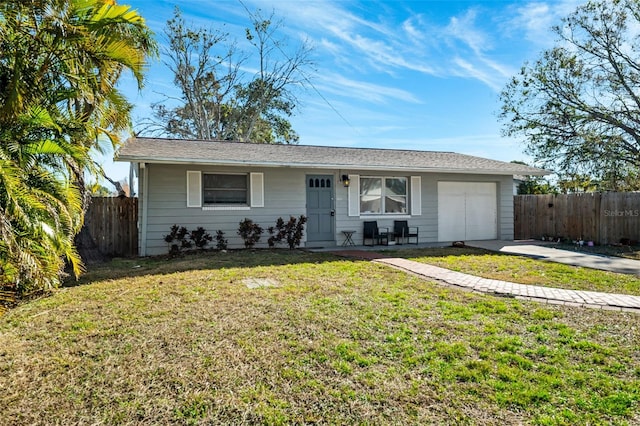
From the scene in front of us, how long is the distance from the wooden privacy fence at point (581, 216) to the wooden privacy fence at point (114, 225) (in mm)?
13148

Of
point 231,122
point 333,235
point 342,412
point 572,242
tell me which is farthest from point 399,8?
point 231,122

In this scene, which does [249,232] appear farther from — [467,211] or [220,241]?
[467,211]

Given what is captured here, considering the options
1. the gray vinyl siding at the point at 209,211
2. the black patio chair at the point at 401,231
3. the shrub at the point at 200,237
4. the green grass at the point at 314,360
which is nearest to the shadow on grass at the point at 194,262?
the shrub at the point at 200,237

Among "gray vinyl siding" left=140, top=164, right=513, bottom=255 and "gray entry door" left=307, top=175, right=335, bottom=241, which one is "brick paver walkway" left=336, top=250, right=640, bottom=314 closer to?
"gray entry door" left=307, top=175, right=335, bottom=241

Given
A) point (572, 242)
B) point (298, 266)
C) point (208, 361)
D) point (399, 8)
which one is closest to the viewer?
point (208, 361)

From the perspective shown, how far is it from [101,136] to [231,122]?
17.1m

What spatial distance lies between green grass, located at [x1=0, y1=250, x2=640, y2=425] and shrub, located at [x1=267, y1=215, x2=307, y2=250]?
5119 mm

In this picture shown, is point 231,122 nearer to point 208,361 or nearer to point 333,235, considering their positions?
point 333,235

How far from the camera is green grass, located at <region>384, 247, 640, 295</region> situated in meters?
5.83

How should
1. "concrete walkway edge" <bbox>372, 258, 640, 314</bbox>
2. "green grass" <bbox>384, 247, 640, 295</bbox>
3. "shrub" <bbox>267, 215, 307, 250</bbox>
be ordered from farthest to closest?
"shrub" <bbox>267, 215, 307, 250</bbox>, "green grass" <bbox>384, 247, 640, 295</bbox>, "concrete walkway edge" <bbox>372, 258, 640, 314</bbox>

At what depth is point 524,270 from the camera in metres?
7.09

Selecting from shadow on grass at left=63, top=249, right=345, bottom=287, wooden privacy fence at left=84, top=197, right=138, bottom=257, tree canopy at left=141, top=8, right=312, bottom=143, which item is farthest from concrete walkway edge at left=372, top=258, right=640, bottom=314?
tree canopy at left=141, top=8, right=312, bottom=143

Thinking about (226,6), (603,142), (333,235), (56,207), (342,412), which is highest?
(226,6)

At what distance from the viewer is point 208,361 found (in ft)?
10.1
